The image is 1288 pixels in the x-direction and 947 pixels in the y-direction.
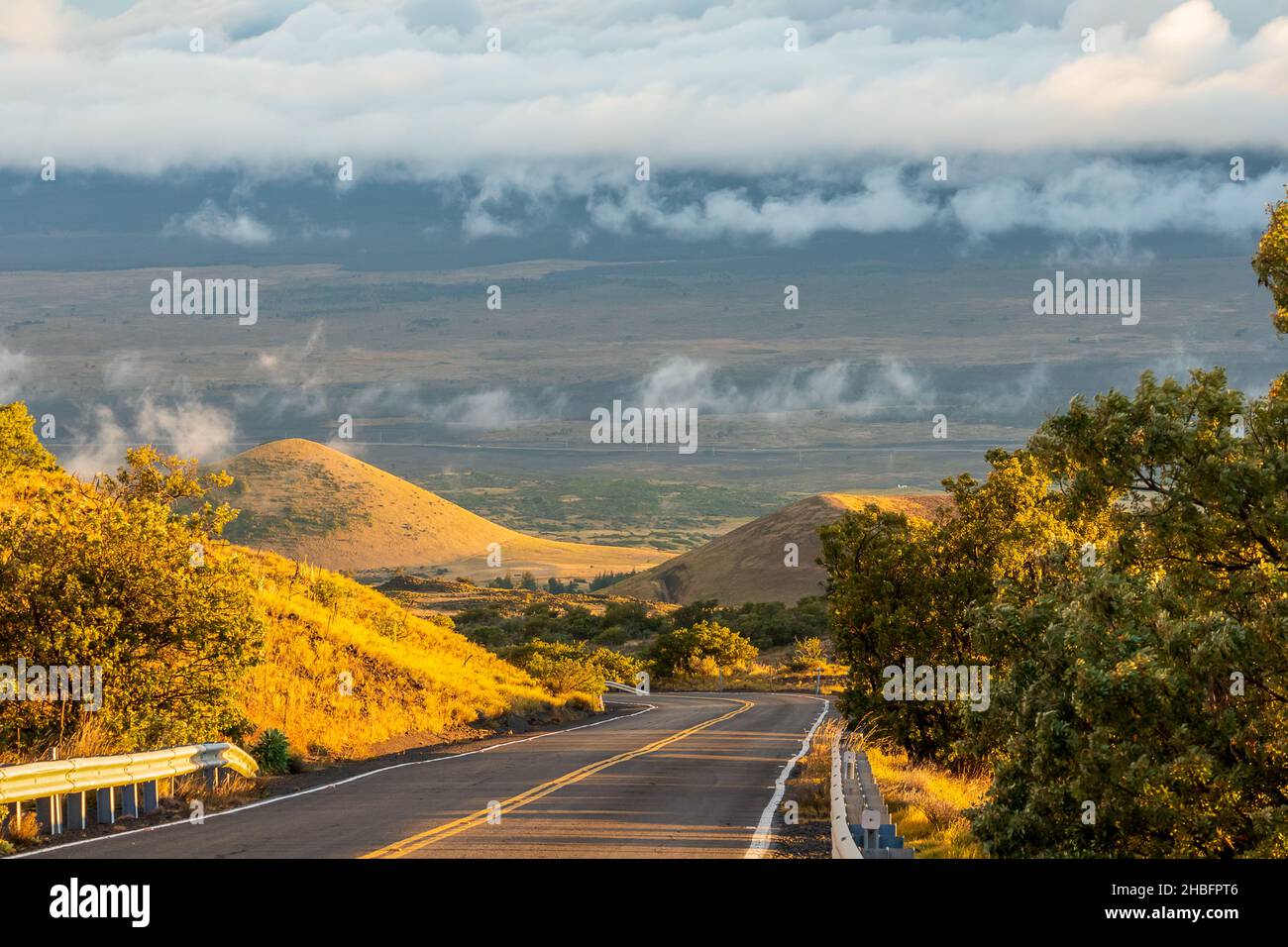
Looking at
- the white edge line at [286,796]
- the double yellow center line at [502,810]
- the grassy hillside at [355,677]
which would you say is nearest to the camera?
the double yellow center line at [502,810]

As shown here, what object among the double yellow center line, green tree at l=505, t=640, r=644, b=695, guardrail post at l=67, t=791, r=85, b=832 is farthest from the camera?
green tree at l=505, t=640, r=644, b=695

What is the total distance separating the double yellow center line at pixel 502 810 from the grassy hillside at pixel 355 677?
5.35m

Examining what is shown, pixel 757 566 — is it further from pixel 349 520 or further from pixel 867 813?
pixel 867 813

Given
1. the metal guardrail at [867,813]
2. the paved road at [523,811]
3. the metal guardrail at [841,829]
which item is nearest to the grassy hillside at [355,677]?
the paved road at [523,811]

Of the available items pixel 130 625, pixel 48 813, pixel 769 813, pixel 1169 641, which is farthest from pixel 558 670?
pixel 1169 641

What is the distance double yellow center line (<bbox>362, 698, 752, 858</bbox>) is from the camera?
43.6ft

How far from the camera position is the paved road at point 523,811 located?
535 inches

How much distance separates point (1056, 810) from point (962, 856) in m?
1.36

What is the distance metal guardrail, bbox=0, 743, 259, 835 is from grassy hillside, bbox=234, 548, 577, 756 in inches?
167

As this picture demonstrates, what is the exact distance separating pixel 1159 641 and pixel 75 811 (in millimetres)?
11618

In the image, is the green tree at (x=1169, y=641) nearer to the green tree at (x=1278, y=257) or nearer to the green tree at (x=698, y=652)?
the green tree at (x=1278, y=257)

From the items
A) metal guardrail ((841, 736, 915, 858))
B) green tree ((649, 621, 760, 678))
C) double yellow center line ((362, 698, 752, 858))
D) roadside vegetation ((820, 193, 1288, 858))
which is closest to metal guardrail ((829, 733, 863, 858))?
metal guardrail ((841, 736, 915, 858))

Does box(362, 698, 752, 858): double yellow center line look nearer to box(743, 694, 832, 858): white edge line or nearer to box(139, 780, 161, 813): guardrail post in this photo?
box(743, 694, 832, 858): white edge line
